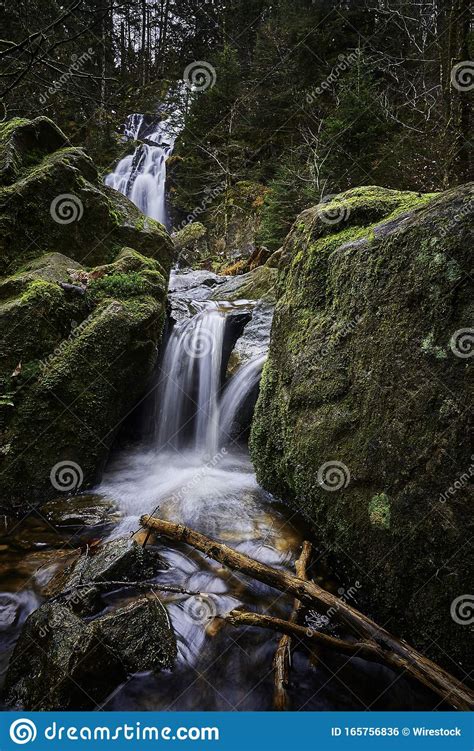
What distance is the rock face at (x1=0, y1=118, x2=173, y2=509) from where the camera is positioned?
456 cm

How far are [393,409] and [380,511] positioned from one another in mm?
675

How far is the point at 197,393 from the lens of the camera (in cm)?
719

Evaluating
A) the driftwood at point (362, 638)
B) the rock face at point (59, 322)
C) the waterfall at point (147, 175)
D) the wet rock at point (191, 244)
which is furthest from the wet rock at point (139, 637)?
the waterfall at point (147, 175)

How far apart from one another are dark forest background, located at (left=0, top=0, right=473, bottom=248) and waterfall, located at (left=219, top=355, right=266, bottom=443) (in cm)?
388

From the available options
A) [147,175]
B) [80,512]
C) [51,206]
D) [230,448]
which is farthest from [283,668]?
[147,175]

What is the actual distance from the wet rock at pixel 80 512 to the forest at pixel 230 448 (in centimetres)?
3

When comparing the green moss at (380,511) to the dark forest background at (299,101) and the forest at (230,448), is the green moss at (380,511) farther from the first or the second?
the dark forest background at (299,101)

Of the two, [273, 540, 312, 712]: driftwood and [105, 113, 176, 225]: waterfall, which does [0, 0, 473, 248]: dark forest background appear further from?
[273, 540, 312, 712]: driftwood

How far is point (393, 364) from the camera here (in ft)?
8.86

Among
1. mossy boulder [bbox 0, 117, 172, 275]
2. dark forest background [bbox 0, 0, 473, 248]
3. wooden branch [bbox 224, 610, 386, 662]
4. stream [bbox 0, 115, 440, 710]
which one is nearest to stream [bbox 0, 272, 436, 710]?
stream [bbox 0, 115, 440, 710]

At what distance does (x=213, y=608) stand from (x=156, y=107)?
31980 mm

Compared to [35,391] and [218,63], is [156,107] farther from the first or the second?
[35,391]

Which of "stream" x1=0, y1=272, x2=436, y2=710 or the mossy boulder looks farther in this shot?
the mossy boulder
